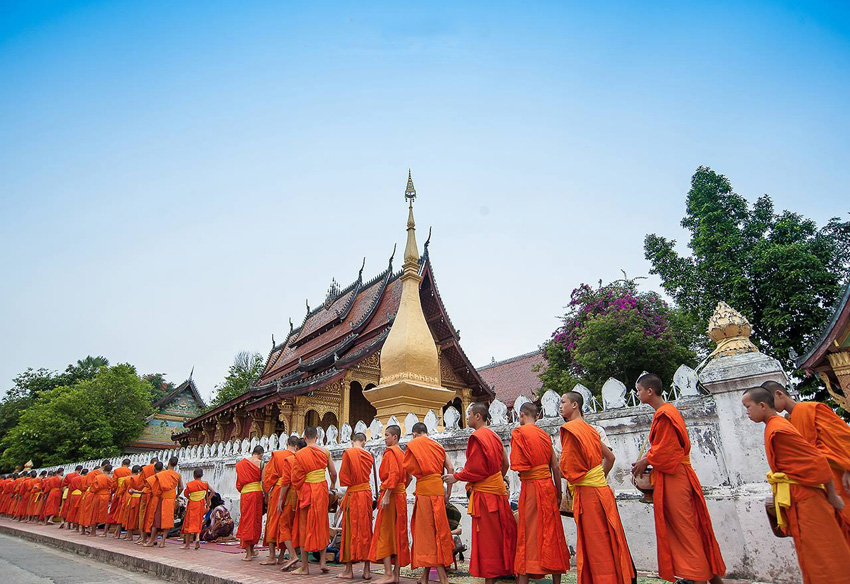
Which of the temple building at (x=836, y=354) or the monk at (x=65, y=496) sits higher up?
the temple building at (x=836, y=354)

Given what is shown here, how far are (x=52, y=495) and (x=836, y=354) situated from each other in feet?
59.3

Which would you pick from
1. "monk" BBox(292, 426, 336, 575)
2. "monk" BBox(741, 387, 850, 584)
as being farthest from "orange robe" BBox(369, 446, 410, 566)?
"monk" BBox(741, 387, 850, 584)

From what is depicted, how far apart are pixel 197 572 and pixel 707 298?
12.6 m

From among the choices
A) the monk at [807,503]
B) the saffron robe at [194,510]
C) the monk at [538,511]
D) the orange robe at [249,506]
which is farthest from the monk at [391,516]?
the saffron robe at [194,510]

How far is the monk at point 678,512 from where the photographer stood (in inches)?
110

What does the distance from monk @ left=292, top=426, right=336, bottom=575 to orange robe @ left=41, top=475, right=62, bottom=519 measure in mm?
11262

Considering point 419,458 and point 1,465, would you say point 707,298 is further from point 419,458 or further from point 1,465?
point 1,465

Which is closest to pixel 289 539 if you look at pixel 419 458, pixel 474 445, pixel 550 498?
pixel 419 458

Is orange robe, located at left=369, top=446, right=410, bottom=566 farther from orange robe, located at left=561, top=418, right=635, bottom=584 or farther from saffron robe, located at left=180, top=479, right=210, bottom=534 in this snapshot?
saffron robe, located at left=180, top=479, right=210, bottom=534

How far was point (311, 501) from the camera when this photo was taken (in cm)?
506

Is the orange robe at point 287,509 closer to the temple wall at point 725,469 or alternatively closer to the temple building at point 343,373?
the temple wall at point 725,469

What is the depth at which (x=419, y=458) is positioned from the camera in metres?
4.07

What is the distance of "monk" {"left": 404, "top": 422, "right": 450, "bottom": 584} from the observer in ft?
12.6

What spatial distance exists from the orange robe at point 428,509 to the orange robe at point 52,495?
13.0m
